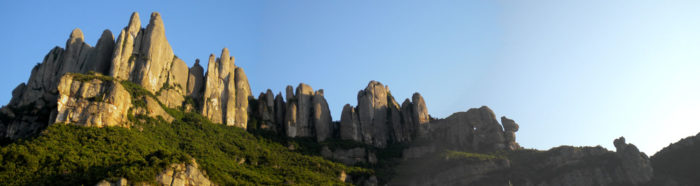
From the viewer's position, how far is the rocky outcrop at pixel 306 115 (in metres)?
110

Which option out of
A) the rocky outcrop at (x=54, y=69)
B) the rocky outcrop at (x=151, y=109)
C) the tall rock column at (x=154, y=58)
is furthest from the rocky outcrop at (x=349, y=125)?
the rocky outcrop at (x=54, y=69)

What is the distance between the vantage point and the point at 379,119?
115 metres

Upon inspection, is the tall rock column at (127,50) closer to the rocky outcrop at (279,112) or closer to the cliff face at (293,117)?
the cliff face at (293,117)

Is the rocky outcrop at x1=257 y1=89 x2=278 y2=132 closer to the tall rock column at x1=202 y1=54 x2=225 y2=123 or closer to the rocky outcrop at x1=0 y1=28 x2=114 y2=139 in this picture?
the tall rock column at x1=202 y1=54 x2=225 y2=123

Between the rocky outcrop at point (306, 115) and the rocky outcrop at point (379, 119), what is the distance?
13.1 ft

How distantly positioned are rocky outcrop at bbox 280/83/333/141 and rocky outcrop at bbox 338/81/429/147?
157 inches

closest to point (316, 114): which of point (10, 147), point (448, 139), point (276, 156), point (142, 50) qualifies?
point (276, 156)

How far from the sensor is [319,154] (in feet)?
332

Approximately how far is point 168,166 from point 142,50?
1738 inches

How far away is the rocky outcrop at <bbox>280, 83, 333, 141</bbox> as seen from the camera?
110 meters

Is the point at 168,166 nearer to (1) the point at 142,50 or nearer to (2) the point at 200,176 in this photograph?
(2) the point at 200,176

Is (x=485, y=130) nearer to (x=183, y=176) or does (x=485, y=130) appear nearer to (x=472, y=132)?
(x=472, y=132)

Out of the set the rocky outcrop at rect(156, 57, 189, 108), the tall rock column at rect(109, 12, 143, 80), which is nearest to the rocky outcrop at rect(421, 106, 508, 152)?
the rocky outcrop at rect(156, 57, 189, 108)

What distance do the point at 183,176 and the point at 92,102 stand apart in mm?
23540
